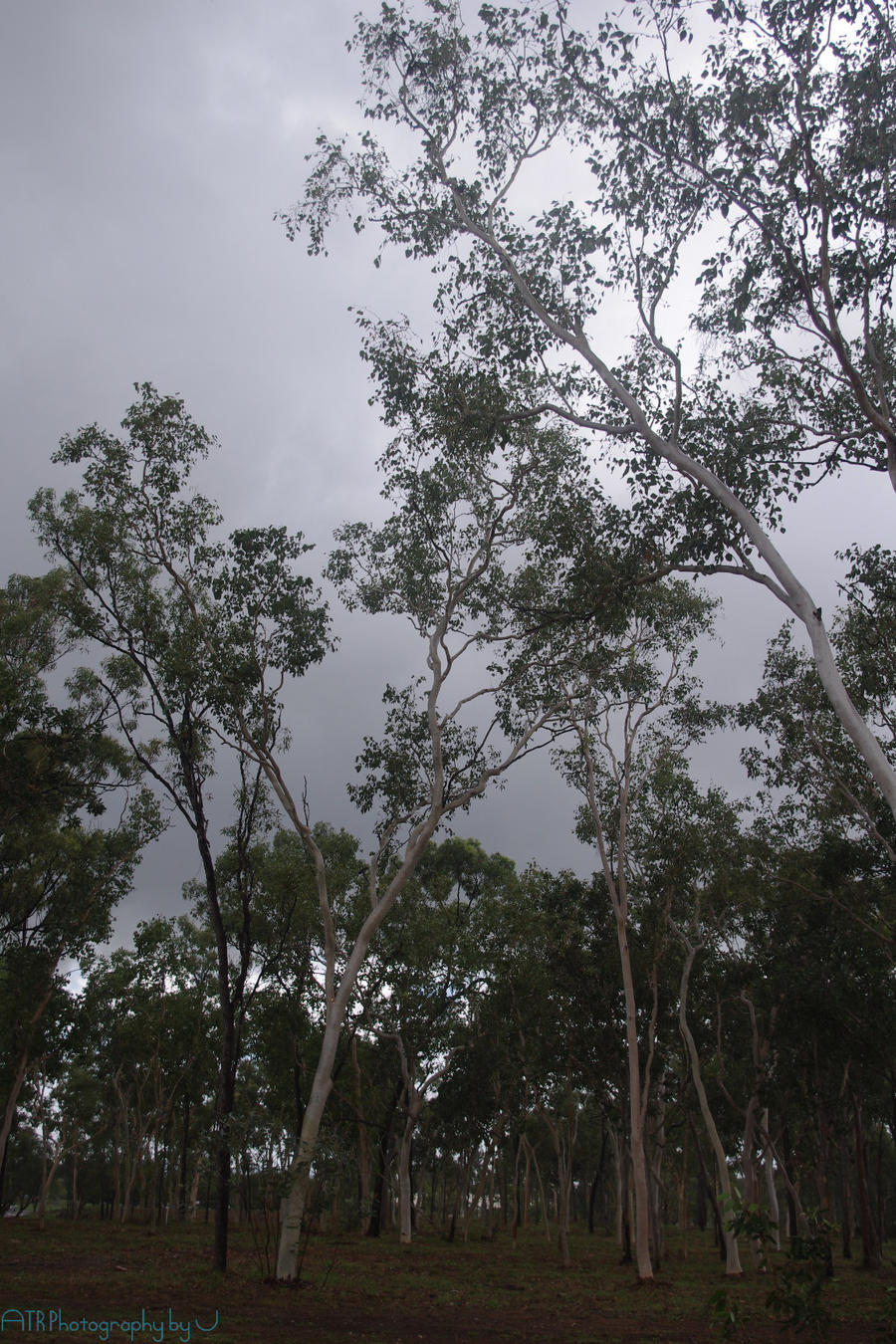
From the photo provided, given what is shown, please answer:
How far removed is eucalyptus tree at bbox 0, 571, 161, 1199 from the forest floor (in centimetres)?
568

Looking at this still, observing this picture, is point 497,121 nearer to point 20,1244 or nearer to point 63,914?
point 63,914

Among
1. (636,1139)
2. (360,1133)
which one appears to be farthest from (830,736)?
(360,1133)

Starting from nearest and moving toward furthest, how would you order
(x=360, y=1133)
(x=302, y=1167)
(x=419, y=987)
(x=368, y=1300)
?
(x=302, y=1167), (x=368, y=1300), (x=419, y=987), (x=360, y=1133)

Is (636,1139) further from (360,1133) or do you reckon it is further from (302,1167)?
(360,1133)

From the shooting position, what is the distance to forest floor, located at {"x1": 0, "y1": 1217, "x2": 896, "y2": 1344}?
10273 millimetres

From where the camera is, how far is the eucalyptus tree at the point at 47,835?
16.6m

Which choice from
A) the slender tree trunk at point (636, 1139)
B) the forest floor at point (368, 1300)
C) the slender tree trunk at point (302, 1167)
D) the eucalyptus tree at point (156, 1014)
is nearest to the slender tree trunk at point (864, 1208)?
the forest floor at point (368, 1300)

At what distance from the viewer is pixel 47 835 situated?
2041cm

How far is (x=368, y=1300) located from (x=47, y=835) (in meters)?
11.9

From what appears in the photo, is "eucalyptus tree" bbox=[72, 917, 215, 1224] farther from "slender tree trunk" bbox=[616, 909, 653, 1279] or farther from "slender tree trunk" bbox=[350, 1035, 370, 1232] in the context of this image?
"slender tree trunk" bbox=[616, 909, 653, 1279]

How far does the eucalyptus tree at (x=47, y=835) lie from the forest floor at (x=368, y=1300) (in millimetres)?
5678

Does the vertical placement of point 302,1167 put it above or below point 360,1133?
above

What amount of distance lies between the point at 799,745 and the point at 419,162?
44.0 ft

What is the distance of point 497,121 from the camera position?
468 inches
